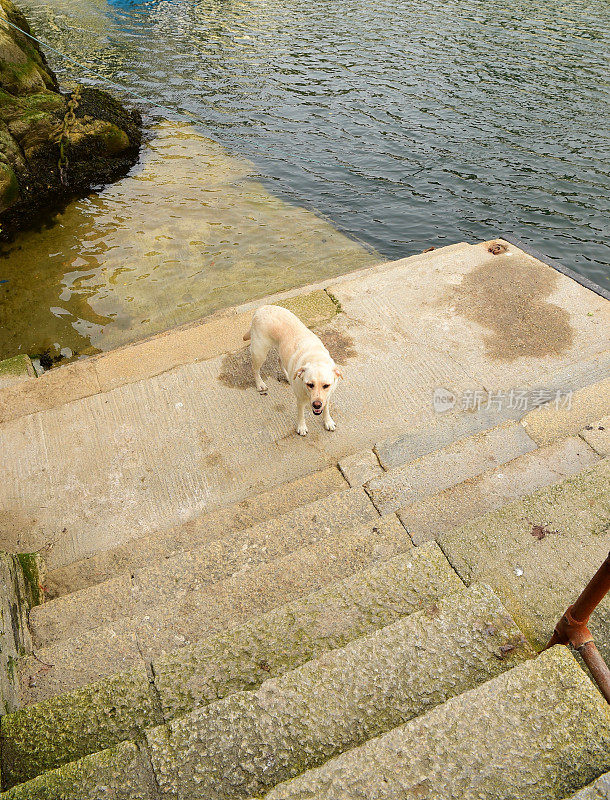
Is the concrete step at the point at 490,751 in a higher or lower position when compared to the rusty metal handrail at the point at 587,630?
lower

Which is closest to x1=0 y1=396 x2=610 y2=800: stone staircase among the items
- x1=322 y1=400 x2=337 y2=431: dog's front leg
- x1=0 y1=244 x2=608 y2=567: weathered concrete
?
x1=0 y1=244 x2=608 y2=567: weathered concrete

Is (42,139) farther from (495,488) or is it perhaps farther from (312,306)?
(495,488)

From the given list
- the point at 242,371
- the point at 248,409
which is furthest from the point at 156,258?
the point at 248,409

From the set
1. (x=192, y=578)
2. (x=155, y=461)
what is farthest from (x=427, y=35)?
(x=192, y=578)

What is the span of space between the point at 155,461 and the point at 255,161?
1139cm

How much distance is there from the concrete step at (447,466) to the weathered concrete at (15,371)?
465cm

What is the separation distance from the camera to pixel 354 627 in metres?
3.03

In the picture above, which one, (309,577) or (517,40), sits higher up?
(517,40)

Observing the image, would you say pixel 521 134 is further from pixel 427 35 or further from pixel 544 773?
pixel 544 773

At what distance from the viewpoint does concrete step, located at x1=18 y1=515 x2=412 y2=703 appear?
3.20 meters

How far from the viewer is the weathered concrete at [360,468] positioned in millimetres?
4859

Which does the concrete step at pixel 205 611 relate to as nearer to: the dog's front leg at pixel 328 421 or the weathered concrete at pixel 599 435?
the dog's front leg at pixel 328 421

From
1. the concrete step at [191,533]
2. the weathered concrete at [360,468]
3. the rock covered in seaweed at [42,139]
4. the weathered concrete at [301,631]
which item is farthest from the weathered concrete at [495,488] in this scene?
the rock covered in seaweed at [42,139]

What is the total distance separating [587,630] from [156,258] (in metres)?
9.99
